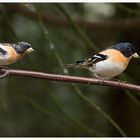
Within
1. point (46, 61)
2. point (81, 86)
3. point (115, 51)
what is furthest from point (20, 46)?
point (81, 86)

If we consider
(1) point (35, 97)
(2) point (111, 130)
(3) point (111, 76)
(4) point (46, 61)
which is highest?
(3) point (111, 76)

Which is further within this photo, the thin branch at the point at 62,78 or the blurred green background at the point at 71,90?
the blurred green background at the point at 71,90

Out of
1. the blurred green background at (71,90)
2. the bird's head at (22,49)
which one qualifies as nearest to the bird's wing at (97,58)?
the bird's head at (22,49)

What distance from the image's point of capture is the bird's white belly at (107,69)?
80cm

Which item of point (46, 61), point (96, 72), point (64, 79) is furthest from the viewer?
point (46, 61)

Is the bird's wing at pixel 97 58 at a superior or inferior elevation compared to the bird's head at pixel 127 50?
inferior

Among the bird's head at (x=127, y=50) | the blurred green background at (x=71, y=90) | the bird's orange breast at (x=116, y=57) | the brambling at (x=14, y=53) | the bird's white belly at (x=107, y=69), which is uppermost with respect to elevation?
the brambling at (x=14, y=53)

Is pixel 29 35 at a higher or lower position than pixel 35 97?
higher

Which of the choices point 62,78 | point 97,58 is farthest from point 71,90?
point 62,78

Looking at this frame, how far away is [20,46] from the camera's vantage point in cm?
75

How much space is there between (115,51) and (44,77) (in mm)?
166

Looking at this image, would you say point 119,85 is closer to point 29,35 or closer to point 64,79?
point 64,79

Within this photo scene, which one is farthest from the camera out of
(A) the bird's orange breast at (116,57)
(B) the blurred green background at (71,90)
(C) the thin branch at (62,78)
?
(B) the blurred green background at (71,90)

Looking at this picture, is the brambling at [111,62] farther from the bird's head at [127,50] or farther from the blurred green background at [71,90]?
the blurred green background at [71,90]
